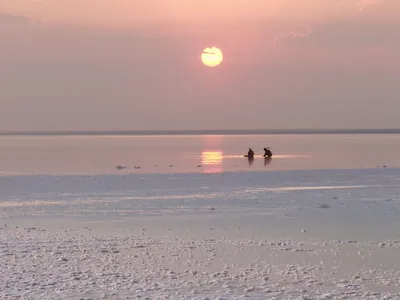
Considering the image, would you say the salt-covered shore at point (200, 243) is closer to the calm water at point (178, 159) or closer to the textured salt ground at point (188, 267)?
the textured salt ground at point (188, 267)

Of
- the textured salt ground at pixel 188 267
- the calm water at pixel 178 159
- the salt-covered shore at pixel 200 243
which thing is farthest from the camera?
the calm water at pixel 178 159

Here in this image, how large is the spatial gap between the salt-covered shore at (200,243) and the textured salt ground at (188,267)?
0.06ft

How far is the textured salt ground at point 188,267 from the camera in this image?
8.58m

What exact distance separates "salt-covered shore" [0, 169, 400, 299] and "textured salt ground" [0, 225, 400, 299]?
0.06 feet

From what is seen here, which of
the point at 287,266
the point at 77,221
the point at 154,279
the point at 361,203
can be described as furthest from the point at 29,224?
the point at 361,203

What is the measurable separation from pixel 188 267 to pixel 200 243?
2084mm

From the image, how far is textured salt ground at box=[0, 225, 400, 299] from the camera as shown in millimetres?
8578

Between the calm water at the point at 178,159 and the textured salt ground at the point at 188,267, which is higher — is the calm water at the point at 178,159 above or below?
above

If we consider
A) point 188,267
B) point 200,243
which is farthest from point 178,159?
point 188,267

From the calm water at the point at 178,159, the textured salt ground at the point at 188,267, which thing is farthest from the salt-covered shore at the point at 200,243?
the calm water at the point at 178,159

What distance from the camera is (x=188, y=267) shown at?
10.1 meters

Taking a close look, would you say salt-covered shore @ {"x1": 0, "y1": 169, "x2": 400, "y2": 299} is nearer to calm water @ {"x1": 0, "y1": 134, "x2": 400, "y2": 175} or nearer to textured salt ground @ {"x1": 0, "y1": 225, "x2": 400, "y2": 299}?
textured salt ground @ {"x1": 0, "y1": 225, "x2": 400, "y2": 299}

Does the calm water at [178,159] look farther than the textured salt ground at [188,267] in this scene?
Yes

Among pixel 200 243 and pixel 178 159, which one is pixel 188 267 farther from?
pixel 178 159
